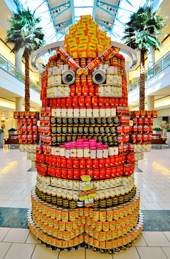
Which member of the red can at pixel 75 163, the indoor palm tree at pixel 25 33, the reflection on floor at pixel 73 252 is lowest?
the reflection on floor at pixel 73 252

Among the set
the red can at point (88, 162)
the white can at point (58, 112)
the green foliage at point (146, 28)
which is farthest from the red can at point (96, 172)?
the green foliage at point (146, 28)

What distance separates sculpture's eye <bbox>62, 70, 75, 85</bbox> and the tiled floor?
3102 mm

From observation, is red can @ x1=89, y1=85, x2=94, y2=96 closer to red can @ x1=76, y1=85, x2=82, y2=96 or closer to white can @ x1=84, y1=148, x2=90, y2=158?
red can @ x1=76, y1=85, x2=82, y2=96

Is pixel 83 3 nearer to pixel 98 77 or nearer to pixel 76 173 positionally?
pixel 98 77

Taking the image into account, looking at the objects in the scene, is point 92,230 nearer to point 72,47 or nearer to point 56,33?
point 72,47

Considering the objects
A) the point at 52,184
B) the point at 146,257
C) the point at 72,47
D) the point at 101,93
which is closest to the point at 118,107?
the point at 101,93

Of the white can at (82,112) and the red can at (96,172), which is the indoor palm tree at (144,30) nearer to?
the white can at (82,112)

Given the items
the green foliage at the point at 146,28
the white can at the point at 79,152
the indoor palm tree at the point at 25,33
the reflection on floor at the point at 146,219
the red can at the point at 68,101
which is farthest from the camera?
the indoor palm tree at the point at 25,33

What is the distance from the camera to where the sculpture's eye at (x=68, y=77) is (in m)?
3.28

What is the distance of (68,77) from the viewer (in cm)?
331

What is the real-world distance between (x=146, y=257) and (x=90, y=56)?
3.76m

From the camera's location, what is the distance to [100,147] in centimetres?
316

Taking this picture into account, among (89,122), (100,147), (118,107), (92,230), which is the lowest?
(92,230)

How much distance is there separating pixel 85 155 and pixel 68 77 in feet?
5.12
